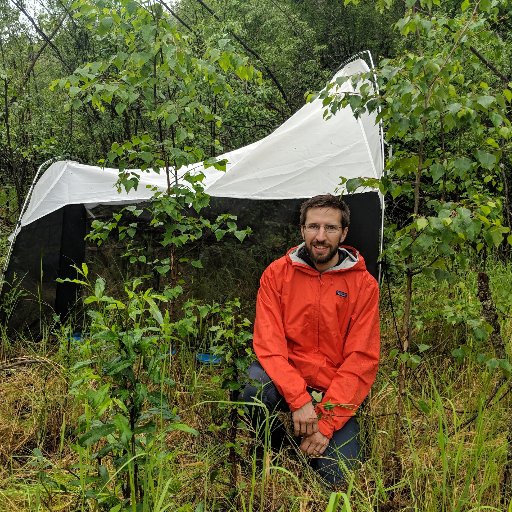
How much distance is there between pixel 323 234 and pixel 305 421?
0.91 m

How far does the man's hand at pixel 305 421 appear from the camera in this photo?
7.88ft

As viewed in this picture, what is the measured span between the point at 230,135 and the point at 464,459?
246 inches

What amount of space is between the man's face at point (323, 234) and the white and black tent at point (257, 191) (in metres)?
1.08

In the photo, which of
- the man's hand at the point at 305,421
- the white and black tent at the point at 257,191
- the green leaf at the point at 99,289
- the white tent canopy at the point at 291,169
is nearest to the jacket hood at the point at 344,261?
the man's hand at the point at 305,421

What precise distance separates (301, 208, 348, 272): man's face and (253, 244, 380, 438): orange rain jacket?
0.07m

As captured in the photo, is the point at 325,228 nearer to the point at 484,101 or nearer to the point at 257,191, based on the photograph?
the point at 484,101

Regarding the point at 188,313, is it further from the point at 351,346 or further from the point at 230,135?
the point at 230,135

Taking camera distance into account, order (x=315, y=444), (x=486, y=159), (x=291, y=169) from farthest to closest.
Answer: (x=291, y=169)
(x=315, y=444)
(x=486, y=159)

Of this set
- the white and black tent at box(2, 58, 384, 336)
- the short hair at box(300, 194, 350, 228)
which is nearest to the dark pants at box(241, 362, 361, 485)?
the short hair at box(300, 194, 350, 228)

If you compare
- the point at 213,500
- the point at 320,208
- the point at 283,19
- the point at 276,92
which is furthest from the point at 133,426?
the point at 283,19

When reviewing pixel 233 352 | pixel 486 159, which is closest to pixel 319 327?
pixel 233 352

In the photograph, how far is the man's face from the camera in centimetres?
267

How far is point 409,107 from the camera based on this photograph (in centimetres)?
214

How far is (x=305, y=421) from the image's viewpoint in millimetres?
2400
